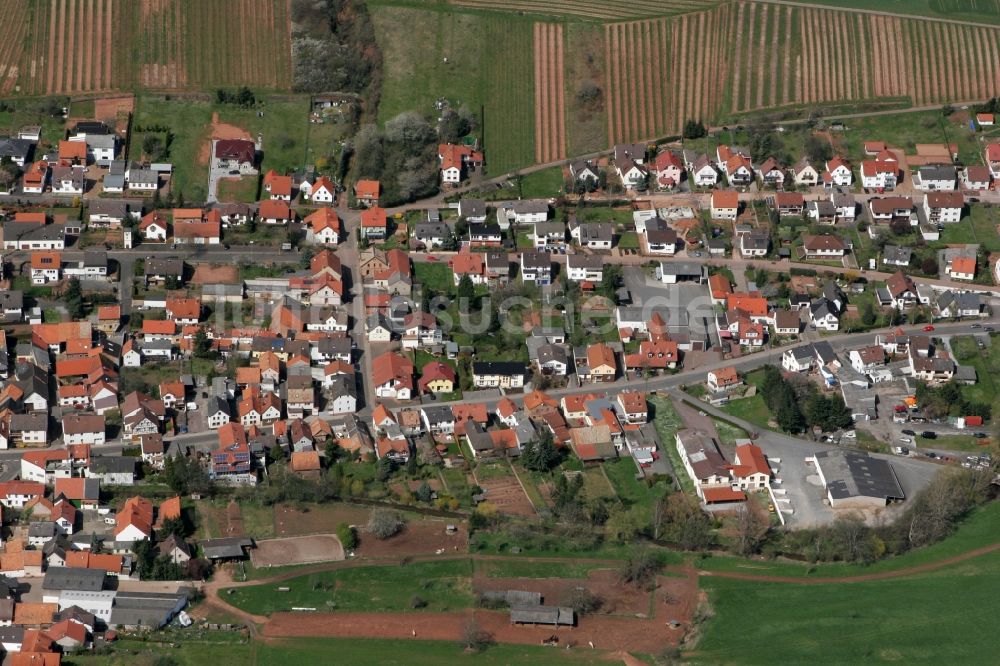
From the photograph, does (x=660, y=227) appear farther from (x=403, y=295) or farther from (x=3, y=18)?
(x=3, y=18)

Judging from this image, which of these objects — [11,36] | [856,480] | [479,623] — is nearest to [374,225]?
[11,36]

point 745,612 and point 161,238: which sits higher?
point 161,238

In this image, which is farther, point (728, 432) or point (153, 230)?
point (153, 230)

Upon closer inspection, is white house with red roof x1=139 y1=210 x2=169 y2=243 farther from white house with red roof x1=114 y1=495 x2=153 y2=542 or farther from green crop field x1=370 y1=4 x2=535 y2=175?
white house with red roof x1=114 y1=495 x2=153 y2=542

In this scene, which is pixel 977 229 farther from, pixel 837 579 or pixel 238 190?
pixel 238 190

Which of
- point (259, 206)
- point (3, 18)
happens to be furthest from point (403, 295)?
point (3, 18)

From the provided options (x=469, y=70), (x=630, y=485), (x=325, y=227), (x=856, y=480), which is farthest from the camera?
(x=469, y=70)
